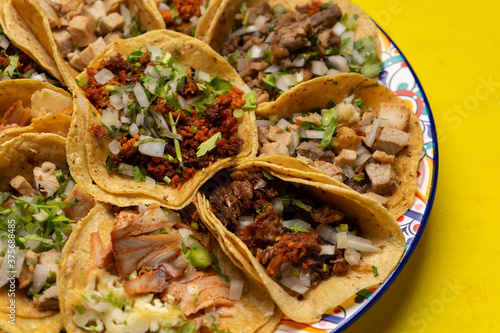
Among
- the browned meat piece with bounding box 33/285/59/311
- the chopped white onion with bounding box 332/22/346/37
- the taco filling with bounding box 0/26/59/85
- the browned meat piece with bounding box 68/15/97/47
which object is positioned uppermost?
the chopped white onion with bounding box 332/22/346/37

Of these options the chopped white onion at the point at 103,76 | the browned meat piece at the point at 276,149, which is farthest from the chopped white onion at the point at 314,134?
the chopped white onion at the point at 103,76

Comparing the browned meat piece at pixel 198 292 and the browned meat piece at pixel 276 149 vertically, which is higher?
the browned meat piece at pixel 276 149

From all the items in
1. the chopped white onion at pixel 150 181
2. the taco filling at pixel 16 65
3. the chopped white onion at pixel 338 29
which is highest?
the chopped white onion at pixel 338 29

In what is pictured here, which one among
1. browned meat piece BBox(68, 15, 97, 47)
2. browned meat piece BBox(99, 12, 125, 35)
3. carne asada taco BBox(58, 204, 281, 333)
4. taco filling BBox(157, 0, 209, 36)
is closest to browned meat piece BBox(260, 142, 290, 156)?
carne asada taco BBox(58, 204, 281, 333)

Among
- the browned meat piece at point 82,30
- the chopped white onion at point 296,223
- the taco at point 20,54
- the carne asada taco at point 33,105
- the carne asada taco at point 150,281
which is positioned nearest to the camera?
the carne asada taco at point 150,281

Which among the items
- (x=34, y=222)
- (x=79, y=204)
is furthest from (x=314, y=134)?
(x=34, y=222)

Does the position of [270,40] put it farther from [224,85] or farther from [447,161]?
[447,161]

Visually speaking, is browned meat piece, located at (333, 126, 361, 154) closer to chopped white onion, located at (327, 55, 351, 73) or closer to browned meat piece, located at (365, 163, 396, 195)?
browned meat piece, located at (365, 163, 396, 195)

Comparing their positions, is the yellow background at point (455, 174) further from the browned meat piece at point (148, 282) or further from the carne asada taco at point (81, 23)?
the carne asada taco at point (81, 23)
